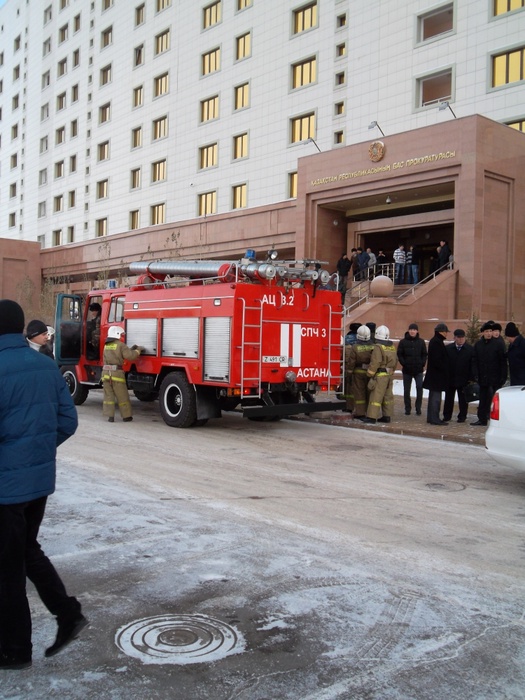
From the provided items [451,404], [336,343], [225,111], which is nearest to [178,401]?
[336,343]

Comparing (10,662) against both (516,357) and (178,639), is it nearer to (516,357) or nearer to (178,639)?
(178,639)

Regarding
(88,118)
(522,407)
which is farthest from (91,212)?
(522,407)

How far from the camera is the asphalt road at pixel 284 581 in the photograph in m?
3.36

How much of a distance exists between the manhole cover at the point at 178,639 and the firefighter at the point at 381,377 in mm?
9378

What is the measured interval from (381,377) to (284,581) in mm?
8749

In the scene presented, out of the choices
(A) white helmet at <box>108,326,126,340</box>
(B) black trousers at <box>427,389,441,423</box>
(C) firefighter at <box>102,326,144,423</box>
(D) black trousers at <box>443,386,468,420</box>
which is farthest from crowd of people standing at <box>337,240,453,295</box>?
(C) firefighter at <box>102,326,144,423</box>

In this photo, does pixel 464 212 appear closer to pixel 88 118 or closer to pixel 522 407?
pixel 522 407

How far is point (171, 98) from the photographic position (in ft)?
146

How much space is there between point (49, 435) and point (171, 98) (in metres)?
44.4

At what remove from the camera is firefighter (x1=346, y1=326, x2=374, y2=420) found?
13359mm

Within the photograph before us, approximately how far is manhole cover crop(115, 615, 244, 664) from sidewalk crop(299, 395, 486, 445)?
826 cm

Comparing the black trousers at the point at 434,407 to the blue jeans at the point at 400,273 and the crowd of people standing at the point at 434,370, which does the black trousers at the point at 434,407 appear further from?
the blue jeans at the point at 400,273

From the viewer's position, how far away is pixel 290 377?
1198cm

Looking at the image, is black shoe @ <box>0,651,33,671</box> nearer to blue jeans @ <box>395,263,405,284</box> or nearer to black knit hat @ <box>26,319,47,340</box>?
black knit hat @ <box>26,319,47,340</box>
